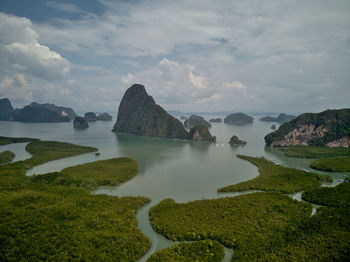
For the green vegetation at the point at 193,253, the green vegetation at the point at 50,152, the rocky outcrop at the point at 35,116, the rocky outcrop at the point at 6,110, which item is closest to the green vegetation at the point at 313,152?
the green vegetation at the point at 193,253

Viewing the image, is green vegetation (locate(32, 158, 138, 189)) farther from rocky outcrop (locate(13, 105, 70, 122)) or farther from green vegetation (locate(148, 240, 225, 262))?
rocky outcrop (locate(13, 105, 70, 122))

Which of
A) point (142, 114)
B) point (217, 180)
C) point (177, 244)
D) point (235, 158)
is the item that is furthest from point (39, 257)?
point (142, 114)

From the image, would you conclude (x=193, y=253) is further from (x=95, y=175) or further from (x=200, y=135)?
(x=200, y=135)

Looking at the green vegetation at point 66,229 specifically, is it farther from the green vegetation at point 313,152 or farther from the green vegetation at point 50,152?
the green vegetation at point 313,152

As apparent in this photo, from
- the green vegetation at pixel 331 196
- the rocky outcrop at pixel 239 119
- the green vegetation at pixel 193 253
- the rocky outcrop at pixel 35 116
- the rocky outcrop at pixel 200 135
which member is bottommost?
the green vegetation at pixel 193 253

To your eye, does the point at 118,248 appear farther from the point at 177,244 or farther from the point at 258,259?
the point at 258,259

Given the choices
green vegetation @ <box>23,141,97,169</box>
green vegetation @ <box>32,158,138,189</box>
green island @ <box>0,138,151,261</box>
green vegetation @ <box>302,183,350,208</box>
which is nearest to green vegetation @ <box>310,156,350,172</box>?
green vegetation @ <box>302,183,350,208</box>
